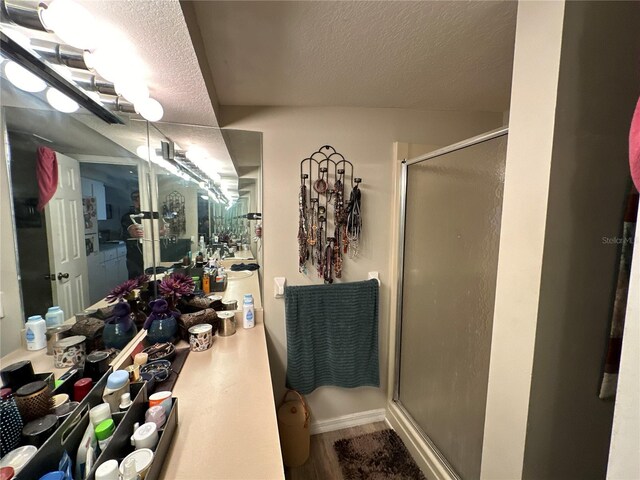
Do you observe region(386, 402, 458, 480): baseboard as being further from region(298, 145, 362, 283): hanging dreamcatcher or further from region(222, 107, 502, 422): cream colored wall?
region(298, 145, 362, 283): hanging dreamcatcher

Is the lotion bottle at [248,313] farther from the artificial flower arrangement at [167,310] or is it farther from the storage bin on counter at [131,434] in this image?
the storage bin on counter at [131,434]

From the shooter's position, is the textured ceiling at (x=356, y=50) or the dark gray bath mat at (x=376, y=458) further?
the dark gray bath mat at (x=376, y=458)

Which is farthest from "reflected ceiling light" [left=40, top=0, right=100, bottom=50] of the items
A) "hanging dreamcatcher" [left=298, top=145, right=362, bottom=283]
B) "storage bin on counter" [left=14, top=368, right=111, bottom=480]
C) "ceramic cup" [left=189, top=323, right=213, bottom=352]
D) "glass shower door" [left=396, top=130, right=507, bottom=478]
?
"glass shower door" [left=396, top=130, right=507, bottom=478]

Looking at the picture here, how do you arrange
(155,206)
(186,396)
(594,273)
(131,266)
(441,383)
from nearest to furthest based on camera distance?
(594,273), (186,396), (131,266), (155,206), (441,383)

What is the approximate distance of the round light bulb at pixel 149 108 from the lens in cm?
95

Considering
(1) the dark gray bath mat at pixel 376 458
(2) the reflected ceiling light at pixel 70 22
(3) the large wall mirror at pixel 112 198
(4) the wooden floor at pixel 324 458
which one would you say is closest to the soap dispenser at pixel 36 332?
(3) the large wall mirror at pixel 112 198

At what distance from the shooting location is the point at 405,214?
1612 mm

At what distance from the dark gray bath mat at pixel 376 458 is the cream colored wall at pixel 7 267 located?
5.30ft

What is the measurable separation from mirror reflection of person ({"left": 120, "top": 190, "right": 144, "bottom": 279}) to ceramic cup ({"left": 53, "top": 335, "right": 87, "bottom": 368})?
332mm

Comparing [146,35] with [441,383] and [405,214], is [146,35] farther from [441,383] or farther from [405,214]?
[441,383]

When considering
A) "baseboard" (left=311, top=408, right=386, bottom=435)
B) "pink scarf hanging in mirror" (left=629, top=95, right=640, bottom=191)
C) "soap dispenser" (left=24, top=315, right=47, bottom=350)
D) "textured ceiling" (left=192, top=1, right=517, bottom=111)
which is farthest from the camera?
"baseboard" (left=311, top=408, right=386, bottom=435)

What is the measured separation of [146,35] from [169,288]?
1.06 metres

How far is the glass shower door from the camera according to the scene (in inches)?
42.9

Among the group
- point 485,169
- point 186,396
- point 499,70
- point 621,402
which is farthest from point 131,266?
point 499,70
